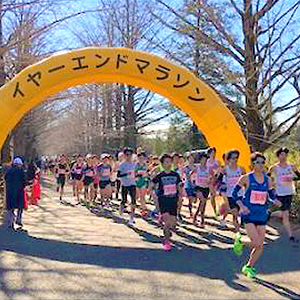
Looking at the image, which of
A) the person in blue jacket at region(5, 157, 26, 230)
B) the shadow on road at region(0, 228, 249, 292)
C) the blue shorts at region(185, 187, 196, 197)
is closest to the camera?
the shadow on road at region(0, 228, 249, 292)

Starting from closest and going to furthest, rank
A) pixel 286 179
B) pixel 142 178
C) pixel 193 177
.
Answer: pixel 286 179 → pixel 193 177 → pixel 142 178

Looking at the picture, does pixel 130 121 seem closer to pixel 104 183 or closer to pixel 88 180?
pixel 88 180

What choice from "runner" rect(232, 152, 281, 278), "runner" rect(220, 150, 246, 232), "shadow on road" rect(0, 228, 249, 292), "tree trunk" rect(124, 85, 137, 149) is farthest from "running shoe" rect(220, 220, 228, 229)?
"tree trunk" rect(124, 85, 137, 149)

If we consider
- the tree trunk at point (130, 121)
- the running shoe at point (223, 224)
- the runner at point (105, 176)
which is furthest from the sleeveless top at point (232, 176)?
the tree trunk at point (130, 121)

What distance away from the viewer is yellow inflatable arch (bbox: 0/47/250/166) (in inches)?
455

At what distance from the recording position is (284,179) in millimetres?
9922

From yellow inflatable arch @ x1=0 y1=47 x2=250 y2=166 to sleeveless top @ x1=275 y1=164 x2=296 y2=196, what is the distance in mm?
2168

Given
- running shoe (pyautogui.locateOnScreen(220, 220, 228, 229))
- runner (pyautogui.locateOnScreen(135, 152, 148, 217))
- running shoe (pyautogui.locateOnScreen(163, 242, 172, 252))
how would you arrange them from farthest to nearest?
runner (pyautogui.locateOnScreen(135, 152, 148, 217))
running shoe (pyautogui.locateOnScreen(220, 220, 228, 229))
running shoe (pyautogui.locateOnScreen(163, 242, 172, 252))

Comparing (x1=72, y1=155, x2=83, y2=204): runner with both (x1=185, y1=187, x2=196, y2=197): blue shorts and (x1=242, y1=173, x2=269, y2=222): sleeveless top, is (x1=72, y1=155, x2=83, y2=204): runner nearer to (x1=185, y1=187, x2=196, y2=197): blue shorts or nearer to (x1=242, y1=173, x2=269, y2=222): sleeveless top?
(x1=185, y1=187, x2=196, y2=197): blue shorts

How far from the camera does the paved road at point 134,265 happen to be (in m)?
6.25

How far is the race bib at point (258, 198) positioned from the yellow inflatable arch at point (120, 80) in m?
4.96

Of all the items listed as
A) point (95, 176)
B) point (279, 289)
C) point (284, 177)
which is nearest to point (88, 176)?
point (95, 176)

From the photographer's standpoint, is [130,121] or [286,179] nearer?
[286,179]

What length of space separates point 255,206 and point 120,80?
243 inches
